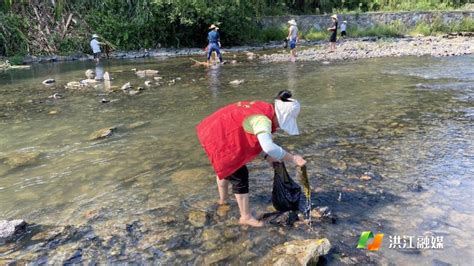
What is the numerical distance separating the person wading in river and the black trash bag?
0.35m

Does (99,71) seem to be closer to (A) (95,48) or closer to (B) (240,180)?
(A) (95,48)

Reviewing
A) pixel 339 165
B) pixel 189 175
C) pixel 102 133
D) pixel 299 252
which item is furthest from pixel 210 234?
pixel 102 133

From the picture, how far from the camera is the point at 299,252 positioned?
154 inches

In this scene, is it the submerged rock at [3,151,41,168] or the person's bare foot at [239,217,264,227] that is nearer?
the person's bare foot at [239,217,264,227]

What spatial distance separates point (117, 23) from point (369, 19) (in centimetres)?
1981

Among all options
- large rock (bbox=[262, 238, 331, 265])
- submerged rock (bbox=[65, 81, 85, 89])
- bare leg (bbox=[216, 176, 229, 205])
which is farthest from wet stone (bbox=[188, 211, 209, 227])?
submerged rock (bbox=[65, 81, 85, 89])

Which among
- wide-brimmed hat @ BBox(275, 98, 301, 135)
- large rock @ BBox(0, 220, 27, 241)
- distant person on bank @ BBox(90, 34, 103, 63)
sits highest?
distant person on bank @ BBox(90, 34, 103, 63)

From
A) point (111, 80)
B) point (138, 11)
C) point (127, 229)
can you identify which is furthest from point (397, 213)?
point (138, 11)

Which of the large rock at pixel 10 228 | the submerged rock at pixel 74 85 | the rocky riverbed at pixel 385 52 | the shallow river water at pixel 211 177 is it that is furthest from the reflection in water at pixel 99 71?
the large rock at pixel 10 228

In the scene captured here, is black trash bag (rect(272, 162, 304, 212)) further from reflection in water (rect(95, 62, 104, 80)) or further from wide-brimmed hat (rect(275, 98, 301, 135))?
reflection in water (rect(95, 62, 104, 80))

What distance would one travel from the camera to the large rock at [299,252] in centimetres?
377

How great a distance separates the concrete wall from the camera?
31.9 meters

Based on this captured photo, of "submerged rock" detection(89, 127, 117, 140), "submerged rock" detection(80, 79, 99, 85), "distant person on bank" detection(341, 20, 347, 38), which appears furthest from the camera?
"distant person on bank" detection(341, 20, 347, 38)

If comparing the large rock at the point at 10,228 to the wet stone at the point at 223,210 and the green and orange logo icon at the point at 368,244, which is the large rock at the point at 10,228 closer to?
the wet stone at the point at 223,210
